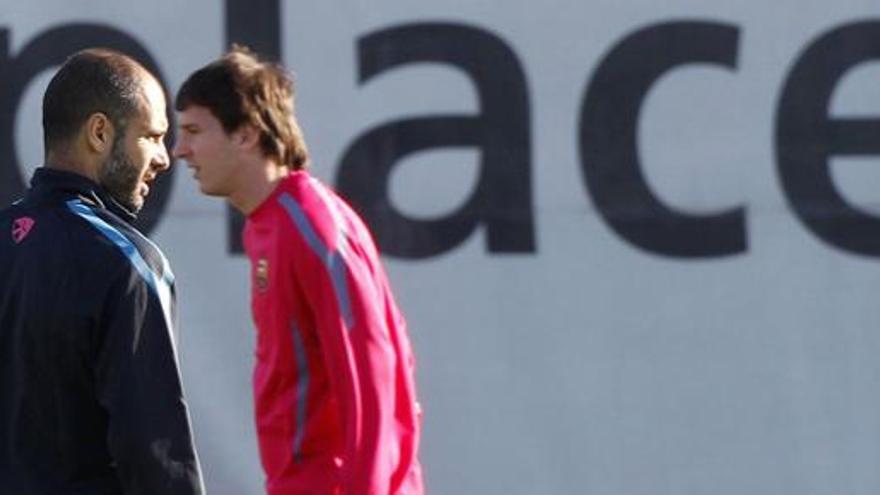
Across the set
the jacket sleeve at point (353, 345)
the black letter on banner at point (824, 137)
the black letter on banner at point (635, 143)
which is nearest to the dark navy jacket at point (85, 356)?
the jacket sleeve at point (353, 345)

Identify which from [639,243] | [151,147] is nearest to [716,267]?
[639,243]

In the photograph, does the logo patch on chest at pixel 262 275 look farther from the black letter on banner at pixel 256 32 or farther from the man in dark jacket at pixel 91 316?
the black letter on banner at pixel 256 32

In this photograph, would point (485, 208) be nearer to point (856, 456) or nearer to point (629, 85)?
point (629, 85)

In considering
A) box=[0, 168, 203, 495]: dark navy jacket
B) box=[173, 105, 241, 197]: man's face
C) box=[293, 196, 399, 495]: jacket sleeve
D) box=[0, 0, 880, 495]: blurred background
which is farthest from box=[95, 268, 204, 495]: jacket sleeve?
box=[0, 0, 880, 495]: blurred background

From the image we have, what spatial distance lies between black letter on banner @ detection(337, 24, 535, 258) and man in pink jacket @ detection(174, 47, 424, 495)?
128 cm

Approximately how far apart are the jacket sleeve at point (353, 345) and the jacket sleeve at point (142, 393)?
42 centimetres

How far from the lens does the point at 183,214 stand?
15.4ft

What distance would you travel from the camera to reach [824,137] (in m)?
4.68

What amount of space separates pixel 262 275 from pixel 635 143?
1.61m

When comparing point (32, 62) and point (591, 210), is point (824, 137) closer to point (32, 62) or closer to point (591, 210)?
point (591, 210)

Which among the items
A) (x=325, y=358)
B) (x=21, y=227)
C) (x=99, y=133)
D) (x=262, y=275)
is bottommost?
(x=325, y=358)

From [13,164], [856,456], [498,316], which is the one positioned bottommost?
[856,456]

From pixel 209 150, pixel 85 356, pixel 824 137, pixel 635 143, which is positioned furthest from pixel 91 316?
pixel 824 137

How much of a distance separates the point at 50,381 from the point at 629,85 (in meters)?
2.18
